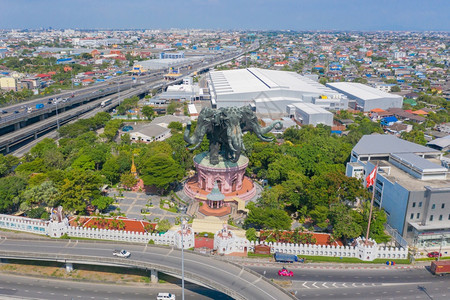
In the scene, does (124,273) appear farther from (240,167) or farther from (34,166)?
(34,166)

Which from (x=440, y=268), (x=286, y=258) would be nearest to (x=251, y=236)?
(x=286, y=258)

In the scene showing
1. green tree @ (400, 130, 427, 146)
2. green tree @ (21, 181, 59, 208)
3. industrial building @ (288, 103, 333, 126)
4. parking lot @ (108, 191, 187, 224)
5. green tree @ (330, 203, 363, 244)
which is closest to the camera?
green tree @ (330, 203, 363, 244)

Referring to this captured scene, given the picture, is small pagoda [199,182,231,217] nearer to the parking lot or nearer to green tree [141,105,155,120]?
the parking lot

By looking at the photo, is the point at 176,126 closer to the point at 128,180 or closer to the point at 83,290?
the point at 128,180

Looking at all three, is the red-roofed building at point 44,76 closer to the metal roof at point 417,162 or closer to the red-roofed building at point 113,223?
the red-roofed building at point 113,223

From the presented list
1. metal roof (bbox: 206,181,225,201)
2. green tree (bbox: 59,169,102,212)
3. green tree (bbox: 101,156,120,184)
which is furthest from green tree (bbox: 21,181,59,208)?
metal roof (bbox: 206,181,225,201)

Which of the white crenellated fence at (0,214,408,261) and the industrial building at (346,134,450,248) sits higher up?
the industrial building at (346,134,450,248)
